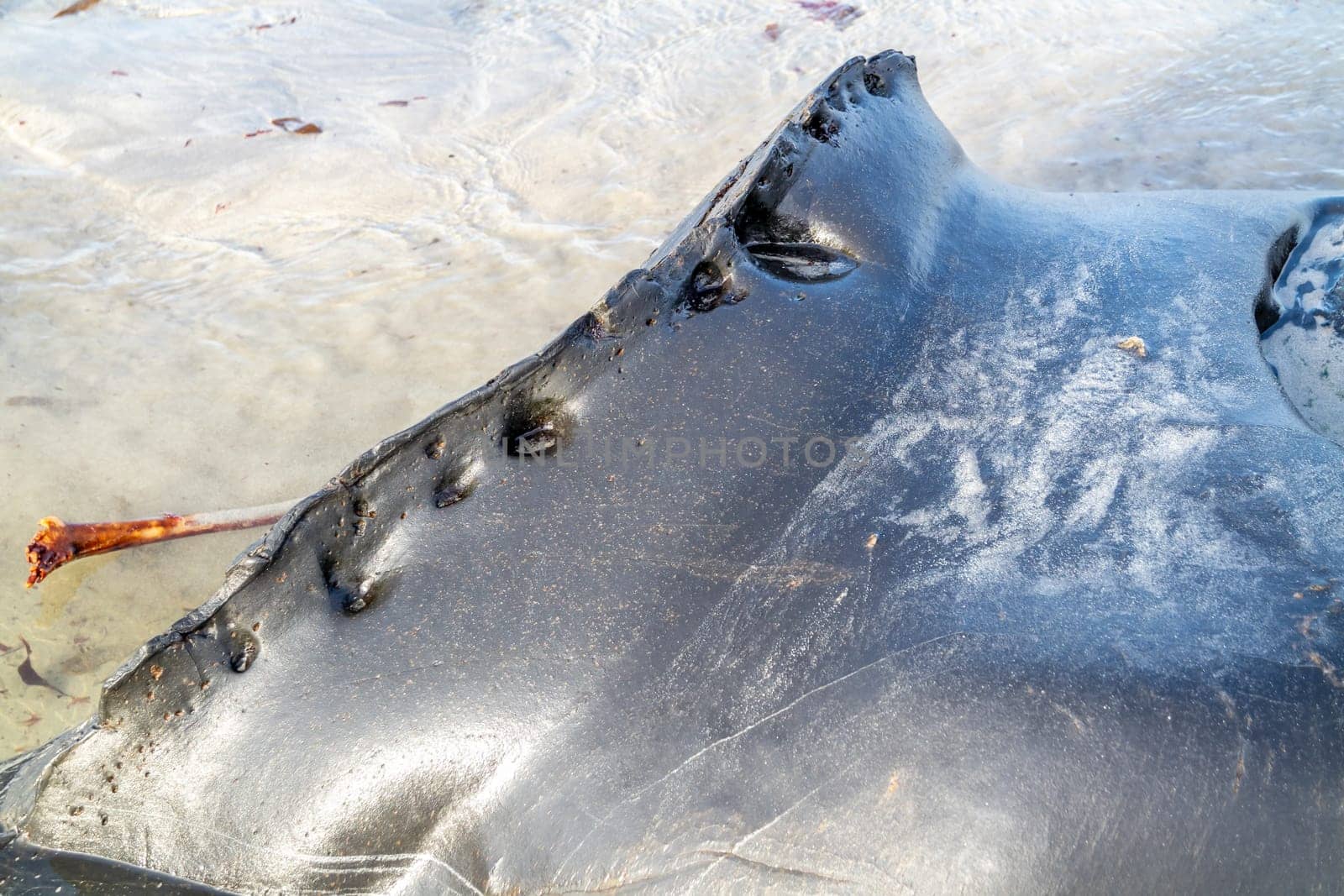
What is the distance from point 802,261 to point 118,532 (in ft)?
7.50

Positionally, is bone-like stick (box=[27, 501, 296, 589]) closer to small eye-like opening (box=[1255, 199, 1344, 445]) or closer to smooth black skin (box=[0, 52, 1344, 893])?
smooth black skin (box=[0, 52, 1344, 893])

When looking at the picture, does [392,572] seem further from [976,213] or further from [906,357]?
[976,213]

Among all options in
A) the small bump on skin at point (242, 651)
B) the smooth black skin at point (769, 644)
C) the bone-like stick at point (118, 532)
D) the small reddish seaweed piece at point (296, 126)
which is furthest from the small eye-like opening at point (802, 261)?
the small reddish seaweed piece at point (296, 126)

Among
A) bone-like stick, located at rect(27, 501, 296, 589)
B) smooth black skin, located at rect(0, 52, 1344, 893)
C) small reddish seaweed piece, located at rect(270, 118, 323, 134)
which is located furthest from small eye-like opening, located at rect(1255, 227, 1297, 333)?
small reddish seaweed piece, located at rect(270, 118, 323, 134)

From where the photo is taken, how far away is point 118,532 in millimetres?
2945

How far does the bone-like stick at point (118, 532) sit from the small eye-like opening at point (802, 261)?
1.88 m

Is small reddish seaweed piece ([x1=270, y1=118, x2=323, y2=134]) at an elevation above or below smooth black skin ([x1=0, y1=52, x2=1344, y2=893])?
below

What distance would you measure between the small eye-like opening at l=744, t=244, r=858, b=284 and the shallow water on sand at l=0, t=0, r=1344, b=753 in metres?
2.02

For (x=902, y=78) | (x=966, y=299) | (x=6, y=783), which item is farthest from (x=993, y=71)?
(x=6, y=783)

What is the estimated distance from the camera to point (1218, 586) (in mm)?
1421

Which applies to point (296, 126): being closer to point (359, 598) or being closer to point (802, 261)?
point (802, 261)

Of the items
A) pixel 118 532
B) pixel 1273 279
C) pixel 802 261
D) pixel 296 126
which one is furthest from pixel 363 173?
pixel 1273 279

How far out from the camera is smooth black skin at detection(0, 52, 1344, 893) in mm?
1277

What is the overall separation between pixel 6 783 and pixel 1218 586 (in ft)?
6.81
